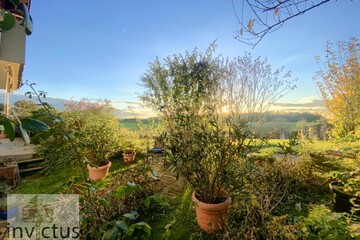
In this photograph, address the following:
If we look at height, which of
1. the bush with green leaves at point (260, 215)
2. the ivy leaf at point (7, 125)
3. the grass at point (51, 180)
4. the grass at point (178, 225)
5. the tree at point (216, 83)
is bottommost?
the grass at point (51, 180)

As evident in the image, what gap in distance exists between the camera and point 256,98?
4.84 metres

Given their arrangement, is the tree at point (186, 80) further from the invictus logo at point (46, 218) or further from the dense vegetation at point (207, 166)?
the invictus logo at point (46, 218)

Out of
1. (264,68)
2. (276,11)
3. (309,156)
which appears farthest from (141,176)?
(264,68)

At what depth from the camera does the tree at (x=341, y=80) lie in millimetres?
5352

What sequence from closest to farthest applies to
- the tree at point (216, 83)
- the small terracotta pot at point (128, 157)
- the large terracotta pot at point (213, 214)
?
the large terracotta pot at point (213, 214) → the tree at point (216, 83) → the small terracotta pot at point (128, 157)

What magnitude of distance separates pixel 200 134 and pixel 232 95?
300 cm

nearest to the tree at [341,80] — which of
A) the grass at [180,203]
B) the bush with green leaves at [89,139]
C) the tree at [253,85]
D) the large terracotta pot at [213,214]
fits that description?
the tree at [253,85]

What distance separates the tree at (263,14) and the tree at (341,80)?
210 inches

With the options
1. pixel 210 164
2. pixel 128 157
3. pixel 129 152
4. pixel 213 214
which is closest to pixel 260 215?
pixel 213 214

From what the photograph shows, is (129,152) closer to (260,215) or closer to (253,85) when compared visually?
(253,85)

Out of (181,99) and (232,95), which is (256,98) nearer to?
(232,95)

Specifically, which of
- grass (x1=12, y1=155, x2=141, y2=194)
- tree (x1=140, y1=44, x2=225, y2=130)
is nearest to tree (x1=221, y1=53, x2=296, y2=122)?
tree (x1=140, y1=44, x2=225, y2=130)

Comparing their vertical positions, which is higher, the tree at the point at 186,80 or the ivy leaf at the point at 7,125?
the tree at the point at 186,80

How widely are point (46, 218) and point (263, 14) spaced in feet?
8.26
